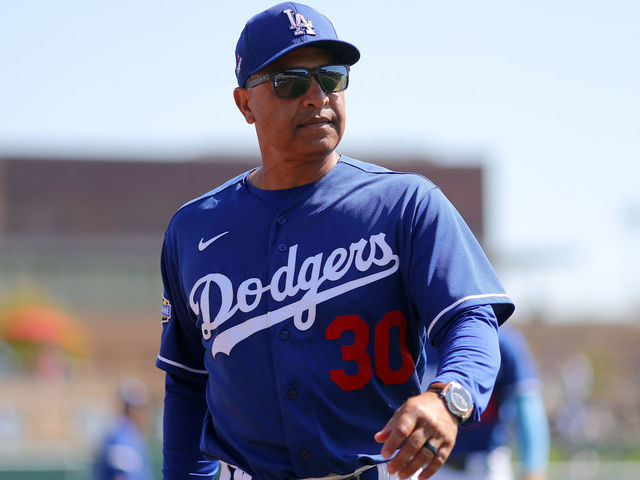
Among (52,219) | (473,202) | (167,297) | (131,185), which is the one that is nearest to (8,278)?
(52,219)

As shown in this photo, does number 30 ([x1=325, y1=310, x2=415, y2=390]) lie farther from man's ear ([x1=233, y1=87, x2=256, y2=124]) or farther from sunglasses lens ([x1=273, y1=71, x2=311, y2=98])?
man's ear ([x1=233, y1=87, x2=256, y2=124])

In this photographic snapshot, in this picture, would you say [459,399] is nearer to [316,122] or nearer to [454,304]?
[454,304]

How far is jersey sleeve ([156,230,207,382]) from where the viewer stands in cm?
360

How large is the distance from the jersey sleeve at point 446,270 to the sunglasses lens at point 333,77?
1.44 feet

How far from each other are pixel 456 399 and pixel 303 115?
1.08 meters

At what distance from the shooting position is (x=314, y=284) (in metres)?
3.13

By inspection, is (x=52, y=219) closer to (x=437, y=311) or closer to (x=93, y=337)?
(x=93, y=337)

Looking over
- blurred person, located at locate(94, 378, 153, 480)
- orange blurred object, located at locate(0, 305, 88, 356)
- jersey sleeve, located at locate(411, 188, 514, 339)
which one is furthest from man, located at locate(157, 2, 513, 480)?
orange blurred object, located at locate(0, 305, 88, 356)

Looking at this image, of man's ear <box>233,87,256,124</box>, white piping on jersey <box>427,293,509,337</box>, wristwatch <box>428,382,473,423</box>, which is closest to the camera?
wristwatch <box>428,382,473,423</box>

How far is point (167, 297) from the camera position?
3650mm

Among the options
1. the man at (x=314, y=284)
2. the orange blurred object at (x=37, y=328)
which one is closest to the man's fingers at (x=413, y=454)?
the man at (x=314, y=284)

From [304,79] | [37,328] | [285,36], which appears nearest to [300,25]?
[285,36]

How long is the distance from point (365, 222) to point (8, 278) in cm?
6109

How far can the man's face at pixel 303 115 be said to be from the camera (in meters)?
3.21
